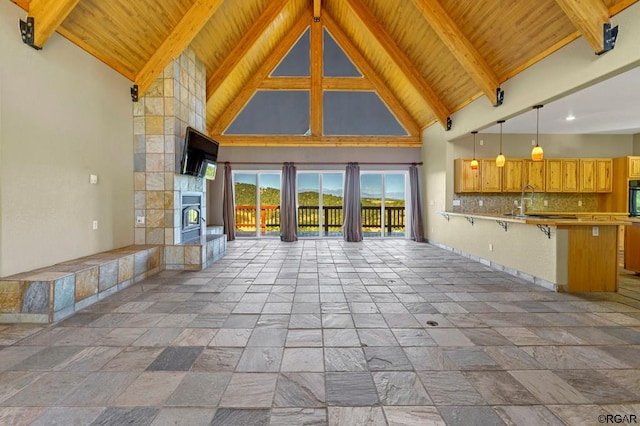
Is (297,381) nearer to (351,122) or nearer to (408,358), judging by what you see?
(408,358)

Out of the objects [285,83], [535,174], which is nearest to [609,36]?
[535,174]

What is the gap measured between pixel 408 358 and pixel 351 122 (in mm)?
7454

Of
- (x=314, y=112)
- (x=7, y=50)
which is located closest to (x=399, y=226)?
(x=314, y=112)

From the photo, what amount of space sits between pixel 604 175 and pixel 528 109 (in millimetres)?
4264

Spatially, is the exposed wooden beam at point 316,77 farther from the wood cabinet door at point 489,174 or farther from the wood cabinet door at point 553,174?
the wood cabinet door at point 553,174

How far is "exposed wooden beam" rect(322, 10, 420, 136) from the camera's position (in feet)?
27.0

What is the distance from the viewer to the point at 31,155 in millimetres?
3299

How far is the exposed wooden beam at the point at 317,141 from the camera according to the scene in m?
8.76

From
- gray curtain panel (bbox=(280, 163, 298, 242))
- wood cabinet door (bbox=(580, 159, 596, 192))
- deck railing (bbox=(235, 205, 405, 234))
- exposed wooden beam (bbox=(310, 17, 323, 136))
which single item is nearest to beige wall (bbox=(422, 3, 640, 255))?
wood cabinet door (bbox=(580, 159, 596, 192))

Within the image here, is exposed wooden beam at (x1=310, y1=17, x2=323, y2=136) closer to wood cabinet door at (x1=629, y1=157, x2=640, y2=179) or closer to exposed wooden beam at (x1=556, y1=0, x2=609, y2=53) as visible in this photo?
exposed wooden beam at (x1=556, y1=0, x2=609, y2=53)

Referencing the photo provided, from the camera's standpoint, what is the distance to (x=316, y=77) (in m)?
8.54

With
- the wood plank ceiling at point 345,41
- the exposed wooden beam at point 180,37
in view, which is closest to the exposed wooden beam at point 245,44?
the wood plank ceiling at point 345,41

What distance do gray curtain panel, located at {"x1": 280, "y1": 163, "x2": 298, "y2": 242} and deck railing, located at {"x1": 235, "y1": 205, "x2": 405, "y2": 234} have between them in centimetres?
68

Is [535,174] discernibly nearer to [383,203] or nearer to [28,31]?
[383,203]
